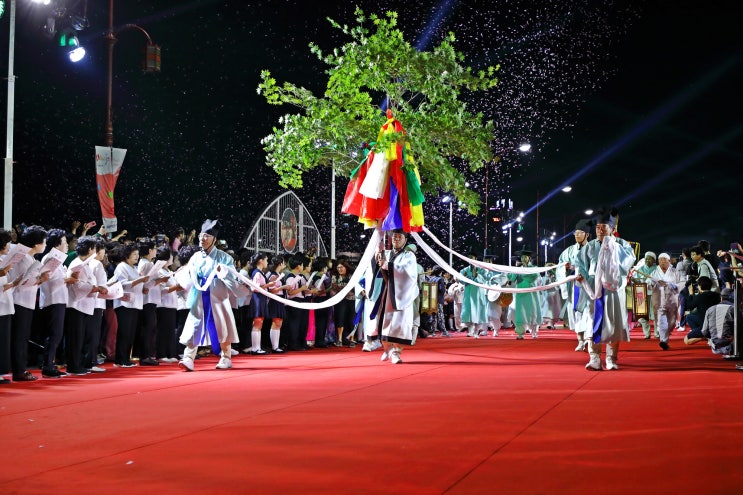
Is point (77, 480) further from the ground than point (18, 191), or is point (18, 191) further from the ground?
point (18, 191)

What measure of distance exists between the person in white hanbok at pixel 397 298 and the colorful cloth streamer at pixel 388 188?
54 centimetres

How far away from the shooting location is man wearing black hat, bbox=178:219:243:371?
11.3m

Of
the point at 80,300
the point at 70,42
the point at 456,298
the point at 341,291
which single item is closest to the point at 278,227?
the point at 456,298

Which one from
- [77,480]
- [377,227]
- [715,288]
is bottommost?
[77,480]

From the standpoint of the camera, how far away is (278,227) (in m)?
25.3

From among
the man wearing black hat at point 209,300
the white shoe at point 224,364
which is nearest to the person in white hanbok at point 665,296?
the white shoe at point 224,364

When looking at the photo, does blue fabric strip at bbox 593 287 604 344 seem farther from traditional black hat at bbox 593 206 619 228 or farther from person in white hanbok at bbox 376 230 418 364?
person in white hanbok at bbox 376 230 418 364

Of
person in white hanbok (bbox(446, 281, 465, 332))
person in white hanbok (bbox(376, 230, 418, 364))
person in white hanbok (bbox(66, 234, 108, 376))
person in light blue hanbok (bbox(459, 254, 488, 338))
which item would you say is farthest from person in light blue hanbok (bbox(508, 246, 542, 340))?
person in white hanbok (bbox(66, 234, 108, 376))

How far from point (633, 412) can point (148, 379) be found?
6.07 m

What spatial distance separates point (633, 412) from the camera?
675 cm

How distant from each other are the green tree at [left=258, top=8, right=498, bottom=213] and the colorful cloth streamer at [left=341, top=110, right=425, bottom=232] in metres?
0.23

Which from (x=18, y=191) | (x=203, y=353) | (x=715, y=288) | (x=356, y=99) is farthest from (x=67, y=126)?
(x=715, y=288)

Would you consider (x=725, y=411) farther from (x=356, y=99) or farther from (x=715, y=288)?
(x=715, y=288)

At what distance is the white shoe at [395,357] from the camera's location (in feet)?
40.6
